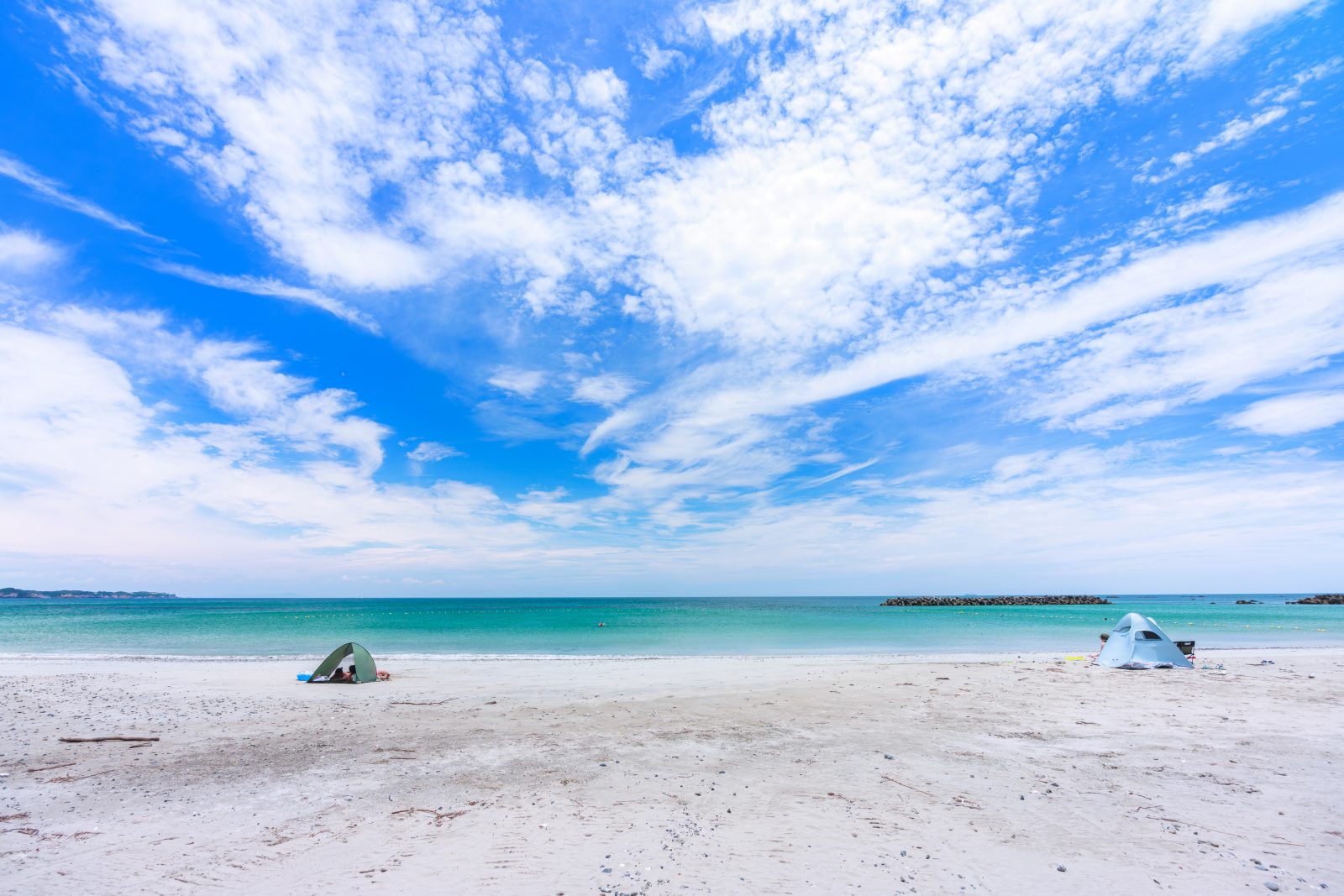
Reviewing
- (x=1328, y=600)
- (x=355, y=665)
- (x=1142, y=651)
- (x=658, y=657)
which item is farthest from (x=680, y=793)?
(x=1328, y=600)

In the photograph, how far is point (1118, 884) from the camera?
6.30 meters

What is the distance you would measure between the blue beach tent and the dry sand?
4643 mm

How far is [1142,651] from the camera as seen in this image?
22.2 metres

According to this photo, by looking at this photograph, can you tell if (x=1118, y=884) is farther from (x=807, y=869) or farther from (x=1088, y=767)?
(x=1088, y=767)

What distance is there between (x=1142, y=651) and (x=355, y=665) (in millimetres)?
27254

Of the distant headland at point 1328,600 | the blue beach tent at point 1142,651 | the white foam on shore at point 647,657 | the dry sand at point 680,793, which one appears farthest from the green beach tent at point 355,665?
the distant headland at point 1328,600

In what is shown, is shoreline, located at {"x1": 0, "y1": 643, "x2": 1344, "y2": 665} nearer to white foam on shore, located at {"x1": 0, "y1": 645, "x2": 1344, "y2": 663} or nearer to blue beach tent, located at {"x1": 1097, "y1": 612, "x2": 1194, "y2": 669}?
white foam on shore, located at {"x1": 0, "y1": 645, "x2": 1344, "y2": 663}

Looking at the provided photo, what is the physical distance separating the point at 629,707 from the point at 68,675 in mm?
20927

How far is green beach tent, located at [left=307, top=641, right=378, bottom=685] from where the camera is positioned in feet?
66.9

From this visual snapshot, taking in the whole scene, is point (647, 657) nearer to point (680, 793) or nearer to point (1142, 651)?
point (1142, 651)

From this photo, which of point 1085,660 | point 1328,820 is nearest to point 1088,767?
point 1328,820

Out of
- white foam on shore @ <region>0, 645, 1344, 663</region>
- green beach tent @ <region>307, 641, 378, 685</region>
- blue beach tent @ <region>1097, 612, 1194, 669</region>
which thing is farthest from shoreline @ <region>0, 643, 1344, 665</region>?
green beach tent @ <region>307, 641, 378, 685</region>

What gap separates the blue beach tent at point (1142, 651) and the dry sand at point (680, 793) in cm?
464

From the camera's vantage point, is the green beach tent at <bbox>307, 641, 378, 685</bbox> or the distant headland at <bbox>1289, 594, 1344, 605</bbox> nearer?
the green beach tent at <bbox>307, 641, 378, 685</bbox>
